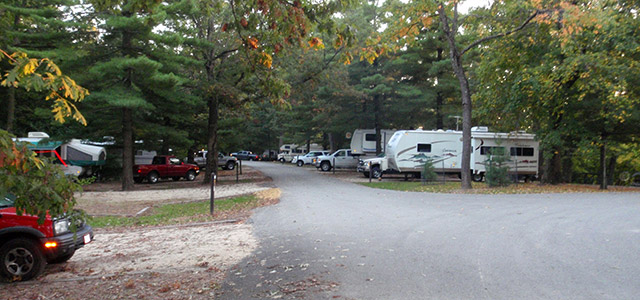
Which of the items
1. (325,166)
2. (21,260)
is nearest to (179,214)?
(21,260)

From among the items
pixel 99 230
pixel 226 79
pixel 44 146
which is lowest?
pixel 99 230

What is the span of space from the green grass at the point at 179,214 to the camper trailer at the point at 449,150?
12126 mm

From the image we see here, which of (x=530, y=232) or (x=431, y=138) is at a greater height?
(x=431, y=138)

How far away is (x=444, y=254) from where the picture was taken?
6.39 meters

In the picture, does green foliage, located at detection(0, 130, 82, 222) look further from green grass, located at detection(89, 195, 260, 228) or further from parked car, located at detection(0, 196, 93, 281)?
green grass, located at detection(89, 195, 260, 228)

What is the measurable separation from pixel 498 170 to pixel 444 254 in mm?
13342

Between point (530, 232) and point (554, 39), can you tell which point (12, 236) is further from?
point (554, 39)

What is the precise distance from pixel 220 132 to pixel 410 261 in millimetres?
25284

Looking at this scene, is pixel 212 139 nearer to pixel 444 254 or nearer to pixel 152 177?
pixel 152 177

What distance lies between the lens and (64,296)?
525 cm

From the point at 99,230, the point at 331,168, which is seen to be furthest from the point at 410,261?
the point at 331,168

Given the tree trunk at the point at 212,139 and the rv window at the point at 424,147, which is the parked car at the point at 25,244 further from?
the rv window at the point at 424,147

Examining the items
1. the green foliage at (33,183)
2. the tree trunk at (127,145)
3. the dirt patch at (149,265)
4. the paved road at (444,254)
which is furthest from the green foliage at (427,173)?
the green foliage at (33,183)

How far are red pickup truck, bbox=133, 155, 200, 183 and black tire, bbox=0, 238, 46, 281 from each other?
2001 centimetres
